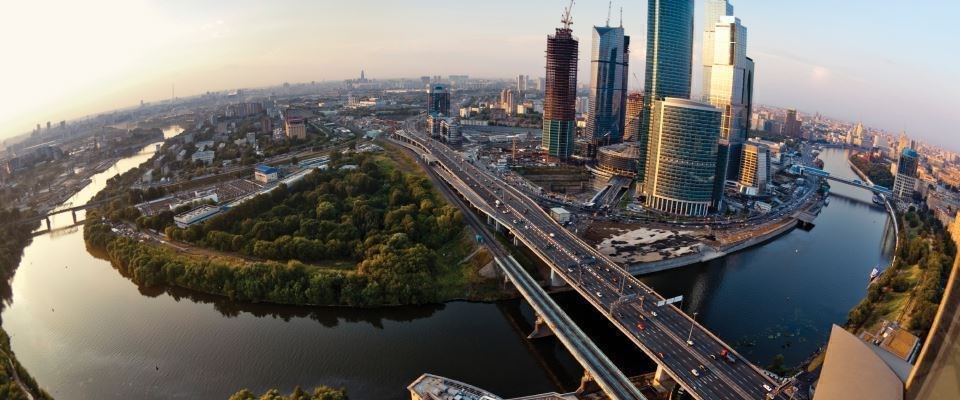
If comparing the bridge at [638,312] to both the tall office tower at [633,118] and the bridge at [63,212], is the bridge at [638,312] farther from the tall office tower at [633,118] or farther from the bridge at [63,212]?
the tall office tower at [633,118]

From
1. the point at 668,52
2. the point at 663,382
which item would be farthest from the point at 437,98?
the point at 663,382

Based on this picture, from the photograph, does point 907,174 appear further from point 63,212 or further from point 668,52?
point 63,212

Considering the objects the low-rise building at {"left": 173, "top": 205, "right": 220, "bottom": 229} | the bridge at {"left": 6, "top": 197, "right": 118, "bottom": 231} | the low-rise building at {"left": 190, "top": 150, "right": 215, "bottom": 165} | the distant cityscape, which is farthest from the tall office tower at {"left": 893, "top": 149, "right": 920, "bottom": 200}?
the bridge at {"left": 6, "top": 197, "right": 118, "bottom": 231}

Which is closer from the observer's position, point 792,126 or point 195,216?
point 195,216

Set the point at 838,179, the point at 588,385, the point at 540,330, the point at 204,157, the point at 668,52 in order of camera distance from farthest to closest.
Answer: the point at 838,179 → the point at 204,157 → the point at 668,52 → the point at 540,330 → the point at 588,385

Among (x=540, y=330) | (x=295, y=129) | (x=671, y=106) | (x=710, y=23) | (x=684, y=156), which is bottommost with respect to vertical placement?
(x=540, y=330)

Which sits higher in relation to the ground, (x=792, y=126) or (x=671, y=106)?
(x=671, y=106)

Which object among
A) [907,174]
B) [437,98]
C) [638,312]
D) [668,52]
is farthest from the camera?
[437,98]
